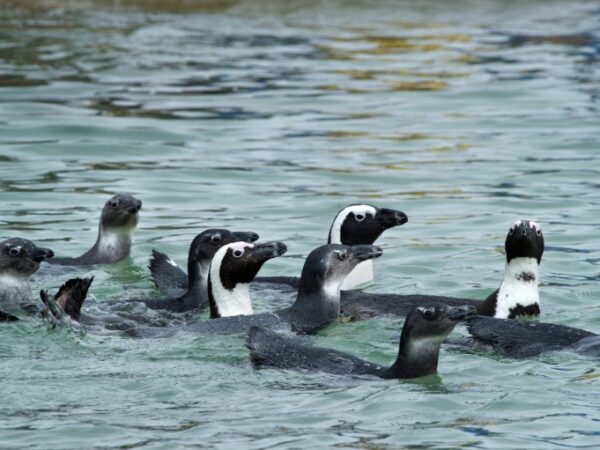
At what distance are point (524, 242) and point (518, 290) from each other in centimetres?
33

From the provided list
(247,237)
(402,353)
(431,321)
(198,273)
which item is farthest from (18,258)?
(431,321)

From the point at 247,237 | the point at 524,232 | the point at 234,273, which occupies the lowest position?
the point at 234,273

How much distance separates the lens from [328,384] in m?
8.71

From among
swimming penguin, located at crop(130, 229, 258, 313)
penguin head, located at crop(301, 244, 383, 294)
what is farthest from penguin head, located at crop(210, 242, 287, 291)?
swimming penguin, located at crop(130, 229, 258, 313)

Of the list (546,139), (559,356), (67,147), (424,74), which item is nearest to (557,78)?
(424,74)

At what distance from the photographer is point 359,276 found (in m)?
12.0

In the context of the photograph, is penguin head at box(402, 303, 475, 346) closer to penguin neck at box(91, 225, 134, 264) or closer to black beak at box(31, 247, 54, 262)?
black beak at box(31, 247, 54, 262)

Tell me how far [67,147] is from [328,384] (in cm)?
909

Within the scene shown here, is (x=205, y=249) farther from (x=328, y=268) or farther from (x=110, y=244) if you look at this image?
(x=110, y=244)

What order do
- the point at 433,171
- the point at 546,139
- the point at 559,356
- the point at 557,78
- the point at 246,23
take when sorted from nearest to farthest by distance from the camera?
the point at 559,356 → the point at 433,171 → the point at 546,139 → the point at 557,78 → the point at 246,23

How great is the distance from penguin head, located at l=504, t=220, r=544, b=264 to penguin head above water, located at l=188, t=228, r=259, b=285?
6.19 feet

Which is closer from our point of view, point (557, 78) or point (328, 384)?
point (328, 384)

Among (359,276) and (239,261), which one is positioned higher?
(239,261)

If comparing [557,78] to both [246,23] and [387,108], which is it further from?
[246,23]
